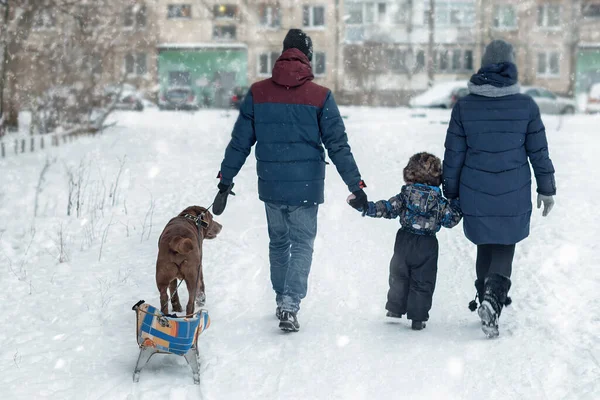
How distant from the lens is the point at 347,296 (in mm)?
6109

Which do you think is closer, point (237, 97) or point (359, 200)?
point (359, 200)

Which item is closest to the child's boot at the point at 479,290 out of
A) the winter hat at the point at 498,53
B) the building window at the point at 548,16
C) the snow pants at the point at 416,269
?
the snow pants at the point at 416,269

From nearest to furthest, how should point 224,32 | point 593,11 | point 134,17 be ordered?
point 134,17 → point 593,11 → point 224,32

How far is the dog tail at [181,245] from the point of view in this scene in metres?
4.86

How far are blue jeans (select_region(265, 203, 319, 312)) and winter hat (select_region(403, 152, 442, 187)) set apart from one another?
64 cm

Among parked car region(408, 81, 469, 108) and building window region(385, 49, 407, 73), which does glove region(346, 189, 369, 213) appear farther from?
building window region(385, 49, 407, 73)

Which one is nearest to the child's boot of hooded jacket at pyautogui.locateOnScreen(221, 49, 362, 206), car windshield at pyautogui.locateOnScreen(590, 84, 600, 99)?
hooded jacket at pyautogui.locateOnScreen(221, 49, 362, 206)

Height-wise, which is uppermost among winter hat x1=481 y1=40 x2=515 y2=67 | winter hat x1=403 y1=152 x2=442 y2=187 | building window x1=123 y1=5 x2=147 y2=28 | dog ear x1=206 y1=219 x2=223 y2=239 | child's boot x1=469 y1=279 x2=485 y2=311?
building window x1=123 y1=5 x2=147 y2=28

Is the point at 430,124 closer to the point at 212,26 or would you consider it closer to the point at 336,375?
the point at 336,375

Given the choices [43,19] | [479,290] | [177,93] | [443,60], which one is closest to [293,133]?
[479,290]

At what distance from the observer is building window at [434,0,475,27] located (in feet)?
164

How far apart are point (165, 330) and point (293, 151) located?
150 centimetres

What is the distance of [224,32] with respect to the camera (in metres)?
50.6

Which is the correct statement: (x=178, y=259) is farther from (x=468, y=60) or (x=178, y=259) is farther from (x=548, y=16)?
(x=548, y=16)
